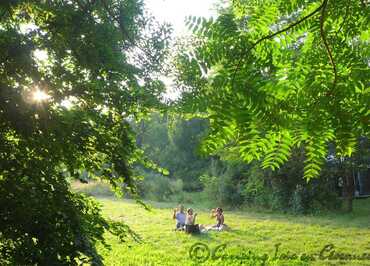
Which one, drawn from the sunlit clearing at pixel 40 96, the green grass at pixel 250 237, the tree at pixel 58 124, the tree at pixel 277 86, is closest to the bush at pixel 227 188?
the green grass at pixel 250 237

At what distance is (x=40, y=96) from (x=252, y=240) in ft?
33.6

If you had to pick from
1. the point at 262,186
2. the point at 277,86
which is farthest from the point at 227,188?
the point at 277,86

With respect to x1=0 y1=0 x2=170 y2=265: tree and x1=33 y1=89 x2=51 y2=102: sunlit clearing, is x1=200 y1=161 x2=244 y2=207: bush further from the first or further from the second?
x1=33 y1=89 x2=51 y2=102: sunlit clearing

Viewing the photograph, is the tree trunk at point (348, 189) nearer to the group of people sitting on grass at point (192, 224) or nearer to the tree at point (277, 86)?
the group of people sitting on grass at point (192, 224)

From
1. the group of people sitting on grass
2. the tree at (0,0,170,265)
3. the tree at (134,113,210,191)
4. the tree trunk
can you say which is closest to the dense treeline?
the tree trunk

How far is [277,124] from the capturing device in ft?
4.21

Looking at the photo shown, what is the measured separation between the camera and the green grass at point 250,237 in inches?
448

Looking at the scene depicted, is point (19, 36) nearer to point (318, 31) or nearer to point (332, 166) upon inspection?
point (318, 31)

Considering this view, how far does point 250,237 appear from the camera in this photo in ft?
46.6

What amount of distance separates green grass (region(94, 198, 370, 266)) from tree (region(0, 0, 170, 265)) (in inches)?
129

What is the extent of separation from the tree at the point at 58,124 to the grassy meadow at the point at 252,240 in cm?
296

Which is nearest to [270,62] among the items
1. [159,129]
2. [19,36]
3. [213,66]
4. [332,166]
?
[213,66]

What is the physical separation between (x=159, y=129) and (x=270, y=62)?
40.0 meters

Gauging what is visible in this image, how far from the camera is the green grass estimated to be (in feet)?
37.3
